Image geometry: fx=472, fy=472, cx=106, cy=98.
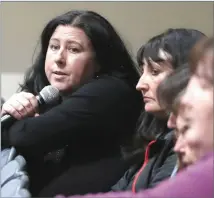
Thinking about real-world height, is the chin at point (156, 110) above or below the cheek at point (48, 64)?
below

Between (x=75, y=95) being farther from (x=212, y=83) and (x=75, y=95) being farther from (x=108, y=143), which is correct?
(x=212, y=83)

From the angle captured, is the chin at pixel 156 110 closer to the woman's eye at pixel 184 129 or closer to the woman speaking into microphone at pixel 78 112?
the woman speaking into microphone at pixel 78 112

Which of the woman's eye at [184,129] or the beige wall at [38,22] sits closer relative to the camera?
the woman's eye at [184,129]

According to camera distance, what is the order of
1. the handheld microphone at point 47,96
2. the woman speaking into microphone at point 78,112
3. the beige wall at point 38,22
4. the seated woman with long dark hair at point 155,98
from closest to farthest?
the seated woman with long dark hair at point 155,98 → the woman speaking into microphone at point 78,112 → the handheld microphone at point 47,96 → the beige wall at point 38,22

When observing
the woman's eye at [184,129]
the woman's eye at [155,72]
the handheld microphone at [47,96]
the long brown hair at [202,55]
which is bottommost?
the handheld microphone at [47,96]

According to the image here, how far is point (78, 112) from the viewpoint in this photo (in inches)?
45.6

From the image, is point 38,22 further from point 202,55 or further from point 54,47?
point 202,55

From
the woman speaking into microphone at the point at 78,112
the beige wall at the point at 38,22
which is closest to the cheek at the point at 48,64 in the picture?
the woman speaking into microphone at the point at 78,112

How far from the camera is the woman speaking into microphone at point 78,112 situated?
3.72ft

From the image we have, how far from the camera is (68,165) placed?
1.18 metres

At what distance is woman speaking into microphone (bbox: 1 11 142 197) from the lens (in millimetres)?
1135

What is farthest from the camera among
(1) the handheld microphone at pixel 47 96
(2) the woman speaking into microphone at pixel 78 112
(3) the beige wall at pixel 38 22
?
(3) the beige wall at pixel 38 22

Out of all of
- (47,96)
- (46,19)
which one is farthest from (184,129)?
(46,19)

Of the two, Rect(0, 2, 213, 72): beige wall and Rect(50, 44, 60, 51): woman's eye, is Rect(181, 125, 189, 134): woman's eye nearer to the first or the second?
Rect(50, 44, 60, 51): woman's eye
